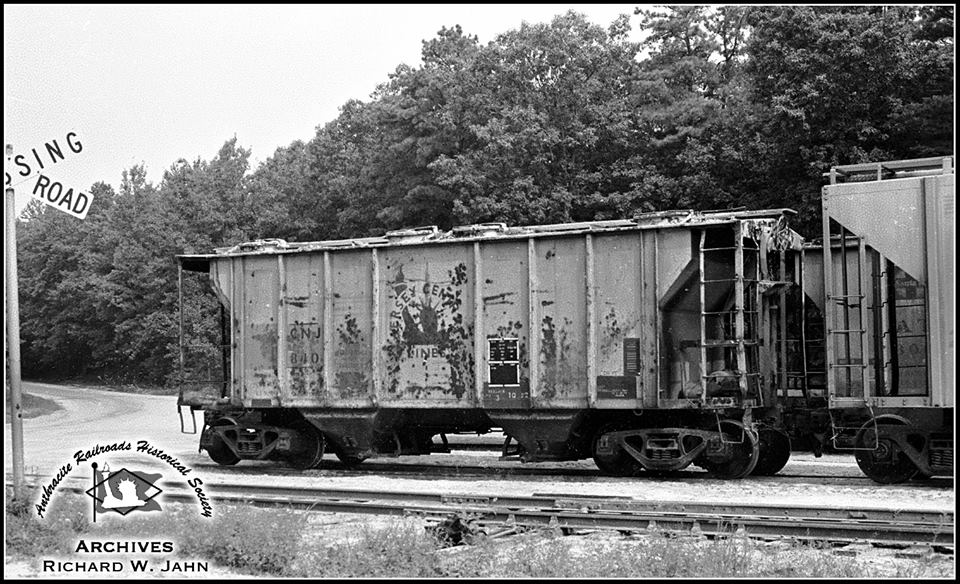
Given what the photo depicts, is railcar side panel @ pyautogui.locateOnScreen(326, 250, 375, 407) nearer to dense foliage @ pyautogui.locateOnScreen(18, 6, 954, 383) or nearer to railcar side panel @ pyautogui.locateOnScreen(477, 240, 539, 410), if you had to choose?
railcar side panel @ pyautogui.locateOnScreen(477, 240, 539, 410)

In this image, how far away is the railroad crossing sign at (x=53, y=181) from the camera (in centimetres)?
945

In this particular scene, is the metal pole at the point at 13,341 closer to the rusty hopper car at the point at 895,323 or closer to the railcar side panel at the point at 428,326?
the railcar side panel at the point at 428,326

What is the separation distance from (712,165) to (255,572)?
24.6 meters

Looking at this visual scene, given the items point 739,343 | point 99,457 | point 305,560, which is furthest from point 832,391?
point 99,457

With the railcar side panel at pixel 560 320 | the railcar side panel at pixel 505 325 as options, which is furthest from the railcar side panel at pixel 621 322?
the railcar side panel at pixel 505 325

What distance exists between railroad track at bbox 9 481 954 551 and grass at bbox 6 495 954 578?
16.3 inches

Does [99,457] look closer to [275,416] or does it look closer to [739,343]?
[275,416]

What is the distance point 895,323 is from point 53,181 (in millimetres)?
10221

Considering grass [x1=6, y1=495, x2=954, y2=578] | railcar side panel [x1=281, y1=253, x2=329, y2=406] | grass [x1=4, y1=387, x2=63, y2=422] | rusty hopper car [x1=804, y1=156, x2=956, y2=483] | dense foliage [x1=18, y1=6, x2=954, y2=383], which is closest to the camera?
grass [x1=6, y1=495, x2=954, y2=578]

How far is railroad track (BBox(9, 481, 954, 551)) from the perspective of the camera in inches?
360

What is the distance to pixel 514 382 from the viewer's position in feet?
48.8

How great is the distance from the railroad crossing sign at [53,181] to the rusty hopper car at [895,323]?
9.07 m

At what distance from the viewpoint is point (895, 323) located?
13.7 metres

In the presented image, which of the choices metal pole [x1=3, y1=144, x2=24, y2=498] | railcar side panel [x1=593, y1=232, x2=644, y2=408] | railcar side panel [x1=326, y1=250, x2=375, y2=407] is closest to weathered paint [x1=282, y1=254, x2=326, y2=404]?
railcar side panel [x1=326, y1=250, x2=375, y2=407]
